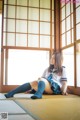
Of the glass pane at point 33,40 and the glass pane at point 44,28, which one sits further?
the glass pane at point 44,28

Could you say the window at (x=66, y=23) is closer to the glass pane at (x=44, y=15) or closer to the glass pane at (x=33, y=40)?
the glass pane at (x=44, y=15)

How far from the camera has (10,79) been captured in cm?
527

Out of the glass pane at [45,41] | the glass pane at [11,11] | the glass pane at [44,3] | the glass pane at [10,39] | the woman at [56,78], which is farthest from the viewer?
the glass pane at [44,3]

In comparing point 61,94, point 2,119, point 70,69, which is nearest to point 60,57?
point 61,94

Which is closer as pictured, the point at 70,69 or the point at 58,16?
the point at 70,69

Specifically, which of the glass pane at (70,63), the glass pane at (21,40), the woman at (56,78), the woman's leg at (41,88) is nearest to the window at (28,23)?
the glass pane at (21,40)

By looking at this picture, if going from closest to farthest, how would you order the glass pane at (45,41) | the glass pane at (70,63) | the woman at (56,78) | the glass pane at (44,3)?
the woman at (56,78) < the glass pane at (70,63) < the glass pane at (45,41) < the glass pane at (44,3)

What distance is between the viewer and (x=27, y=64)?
5.55m

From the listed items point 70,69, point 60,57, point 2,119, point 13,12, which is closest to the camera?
point 2,119

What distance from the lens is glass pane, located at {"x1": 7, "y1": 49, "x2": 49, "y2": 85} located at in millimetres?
5429

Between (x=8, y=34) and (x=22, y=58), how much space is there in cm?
65

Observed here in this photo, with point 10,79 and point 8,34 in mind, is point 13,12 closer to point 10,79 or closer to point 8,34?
point 8,34

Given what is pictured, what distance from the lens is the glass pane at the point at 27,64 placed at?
5.43 metres

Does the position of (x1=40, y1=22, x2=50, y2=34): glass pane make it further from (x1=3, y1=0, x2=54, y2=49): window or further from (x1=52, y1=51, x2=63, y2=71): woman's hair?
(x1=52, y1=51, x2=63, y2=71): woman's hair
